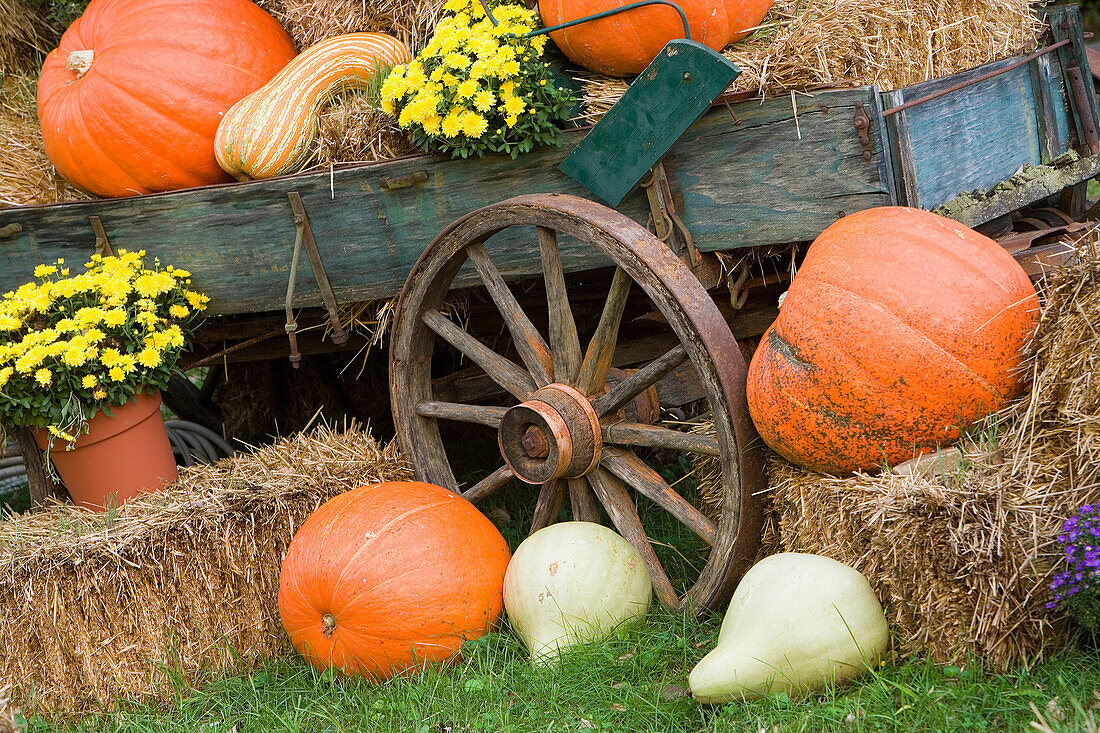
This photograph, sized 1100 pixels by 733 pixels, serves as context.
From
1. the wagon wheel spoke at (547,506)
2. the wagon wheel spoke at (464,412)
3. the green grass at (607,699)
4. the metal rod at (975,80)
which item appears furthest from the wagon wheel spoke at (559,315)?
the metal rod at (975,80)

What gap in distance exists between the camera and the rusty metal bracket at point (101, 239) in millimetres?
3201

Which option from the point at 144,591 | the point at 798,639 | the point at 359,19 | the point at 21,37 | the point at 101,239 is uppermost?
the point at 21,37

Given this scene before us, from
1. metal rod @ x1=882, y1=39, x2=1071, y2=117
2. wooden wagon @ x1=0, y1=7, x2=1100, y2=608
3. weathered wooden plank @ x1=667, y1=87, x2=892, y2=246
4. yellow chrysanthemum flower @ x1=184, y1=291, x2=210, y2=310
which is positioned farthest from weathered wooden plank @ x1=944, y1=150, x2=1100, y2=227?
yellow chrysanthemum flower @ x1=184, y1=291, x2=210, y2=310

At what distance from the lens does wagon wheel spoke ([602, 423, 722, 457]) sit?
2.41 metres

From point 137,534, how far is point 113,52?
5.56 ft

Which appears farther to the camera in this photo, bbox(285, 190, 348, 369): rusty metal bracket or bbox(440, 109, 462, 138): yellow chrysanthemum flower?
bbox(285, 190, 348, 369): rusty metal bracket

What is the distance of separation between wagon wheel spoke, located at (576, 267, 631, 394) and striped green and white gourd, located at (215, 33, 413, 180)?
123cm

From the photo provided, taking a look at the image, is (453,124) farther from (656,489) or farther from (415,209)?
(656,489)

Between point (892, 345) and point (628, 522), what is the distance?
0.95 metres

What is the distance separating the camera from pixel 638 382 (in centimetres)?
250

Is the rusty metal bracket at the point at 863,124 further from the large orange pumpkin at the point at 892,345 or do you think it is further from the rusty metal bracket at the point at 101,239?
the rusty metal bracket at the point at 101,239

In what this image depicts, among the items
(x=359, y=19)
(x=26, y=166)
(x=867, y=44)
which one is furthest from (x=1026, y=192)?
(x=26, y=166)

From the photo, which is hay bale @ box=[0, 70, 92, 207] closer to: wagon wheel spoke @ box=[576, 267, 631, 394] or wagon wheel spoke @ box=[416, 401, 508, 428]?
wagon wheel spoke @ box=[416, 401, 508, 428]

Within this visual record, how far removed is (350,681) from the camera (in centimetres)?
255
